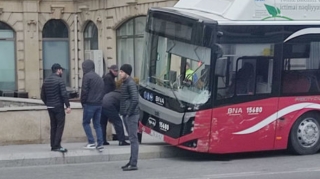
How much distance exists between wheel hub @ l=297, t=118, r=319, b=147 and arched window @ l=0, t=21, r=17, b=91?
20547 millimetres

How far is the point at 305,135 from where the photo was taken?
1431 centimetres

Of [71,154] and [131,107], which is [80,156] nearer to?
[71,154]

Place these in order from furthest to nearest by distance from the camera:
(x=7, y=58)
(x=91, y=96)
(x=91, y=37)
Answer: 1. (x=7, y=58)
2. (x=91, y=37)
3. (x=91, y=96)

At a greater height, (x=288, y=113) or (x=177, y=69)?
(x=177, y=69)

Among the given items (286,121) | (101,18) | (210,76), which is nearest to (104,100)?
(210,76)

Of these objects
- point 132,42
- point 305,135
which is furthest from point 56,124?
point 132,42

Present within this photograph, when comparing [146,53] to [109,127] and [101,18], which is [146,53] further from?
[101,18]

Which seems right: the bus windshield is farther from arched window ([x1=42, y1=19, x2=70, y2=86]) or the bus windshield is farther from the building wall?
arched window ([x1=42, y1=19, x2=70, y2=86])

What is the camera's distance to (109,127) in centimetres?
1595

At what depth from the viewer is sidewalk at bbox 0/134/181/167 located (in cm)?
1345

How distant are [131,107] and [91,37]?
20.0 meters

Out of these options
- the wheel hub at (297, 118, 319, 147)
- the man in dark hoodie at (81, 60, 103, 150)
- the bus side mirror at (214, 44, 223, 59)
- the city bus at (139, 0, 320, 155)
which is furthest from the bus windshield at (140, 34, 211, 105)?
the wheel hub at (297, 118, 319, 147)

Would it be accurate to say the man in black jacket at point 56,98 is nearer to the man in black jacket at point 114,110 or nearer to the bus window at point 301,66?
the man in black jacket at point 114,110

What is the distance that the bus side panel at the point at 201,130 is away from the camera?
13289mm
